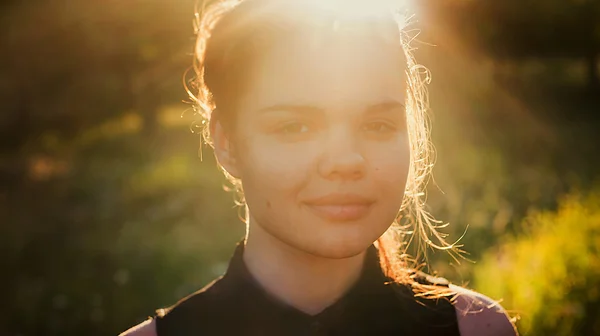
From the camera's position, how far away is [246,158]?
7.64ft

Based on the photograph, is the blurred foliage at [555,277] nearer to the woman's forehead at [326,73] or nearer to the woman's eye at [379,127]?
the woman's eye at [379,127]

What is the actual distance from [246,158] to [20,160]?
44.5 ft

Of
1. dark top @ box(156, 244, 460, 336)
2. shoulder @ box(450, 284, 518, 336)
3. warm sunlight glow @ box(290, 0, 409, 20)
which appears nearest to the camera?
warm sunlight glow @ box(290, 0, 409, 20)

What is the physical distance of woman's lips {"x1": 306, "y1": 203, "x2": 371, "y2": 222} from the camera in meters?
2.20

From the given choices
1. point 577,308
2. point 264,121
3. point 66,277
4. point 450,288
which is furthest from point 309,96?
point 66,277

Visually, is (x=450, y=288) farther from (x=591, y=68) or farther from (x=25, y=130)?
(x=591, y=68)

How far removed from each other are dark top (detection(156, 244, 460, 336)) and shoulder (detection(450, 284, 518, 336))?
0.15 ft

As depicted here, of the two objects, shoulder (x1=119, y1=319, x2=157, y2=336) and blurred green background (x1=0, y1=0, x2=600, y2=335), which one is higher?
shoulder (x1=119, y1=319, x2=157, y2=336)

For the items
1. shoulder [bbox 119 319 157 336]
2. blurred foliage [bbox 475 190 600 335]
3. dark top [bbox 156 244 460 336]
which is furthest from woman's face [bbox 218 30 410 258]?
blurred foliage [bbox 475 190 600 335]

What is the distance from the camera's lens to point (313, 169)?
218 cm

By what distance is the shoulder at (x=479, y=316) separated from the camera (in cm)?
262

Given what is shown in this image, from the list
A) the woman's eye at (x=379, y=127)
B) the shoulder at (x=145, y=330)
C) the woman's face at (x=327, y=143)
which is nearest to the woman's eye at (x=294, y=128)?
the woman's face at (x=327, y=143)

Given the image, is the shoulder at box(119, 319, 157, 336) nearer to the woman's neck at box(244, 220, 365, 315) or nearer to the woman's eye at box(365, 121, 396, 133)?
the woman's neck at box(244, 220, 365, 315)

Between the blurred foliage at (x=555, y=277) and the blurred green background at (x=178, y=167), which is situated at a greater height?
the blurred foliage at (x=555, y=277)
